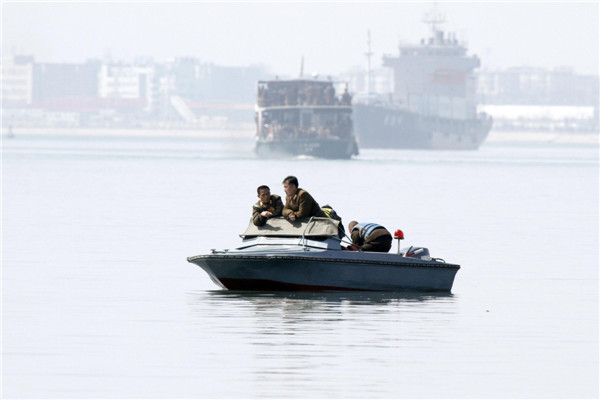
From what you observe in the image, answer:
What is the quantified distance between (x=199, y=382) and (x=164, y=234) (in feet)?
91.1

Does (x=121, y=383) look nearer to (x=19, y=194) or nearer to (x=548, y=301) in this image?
(x=548, y=301)

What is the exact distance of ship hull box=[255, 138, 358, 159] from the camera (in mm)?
146250

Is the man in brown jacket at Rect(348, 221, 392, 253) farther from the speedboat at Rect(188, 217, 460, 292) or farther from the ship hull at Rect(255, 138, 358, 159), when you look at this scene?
the ship hull at Rect(255, 138, 358, 159)

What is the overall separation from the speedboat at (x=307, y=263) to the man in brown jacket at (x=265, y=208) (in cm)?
15

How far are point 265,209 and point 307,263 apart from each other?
142cm

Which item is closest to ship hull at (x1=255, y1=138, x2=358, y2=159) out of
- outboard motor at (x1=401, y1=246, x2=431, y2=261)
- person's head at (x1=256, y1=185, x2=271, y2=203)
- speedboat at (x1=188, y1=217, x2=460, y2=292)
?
outboard motor at (x1=401, y1=246, x2=431, y2=261)

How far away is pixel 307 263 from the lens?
26.9 metres

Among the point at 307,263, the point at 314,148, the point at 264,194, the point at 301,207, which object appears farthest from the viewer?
the point at 314,148

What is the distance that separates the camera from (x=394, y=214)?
57.9 metres

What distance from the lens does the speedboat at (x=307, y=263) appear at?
88.2 ft

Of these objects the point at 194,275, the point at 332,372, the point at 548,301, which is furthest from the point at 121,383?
the point at 194,275

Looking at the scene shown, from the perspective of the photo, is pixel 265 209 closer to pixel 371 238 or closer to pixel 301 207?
pixel 301 207

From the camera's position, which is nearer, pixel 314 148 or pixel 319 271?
pixel 319 271

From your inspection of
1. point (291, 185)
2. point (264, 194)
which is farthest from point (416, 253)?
point (264, 194)
